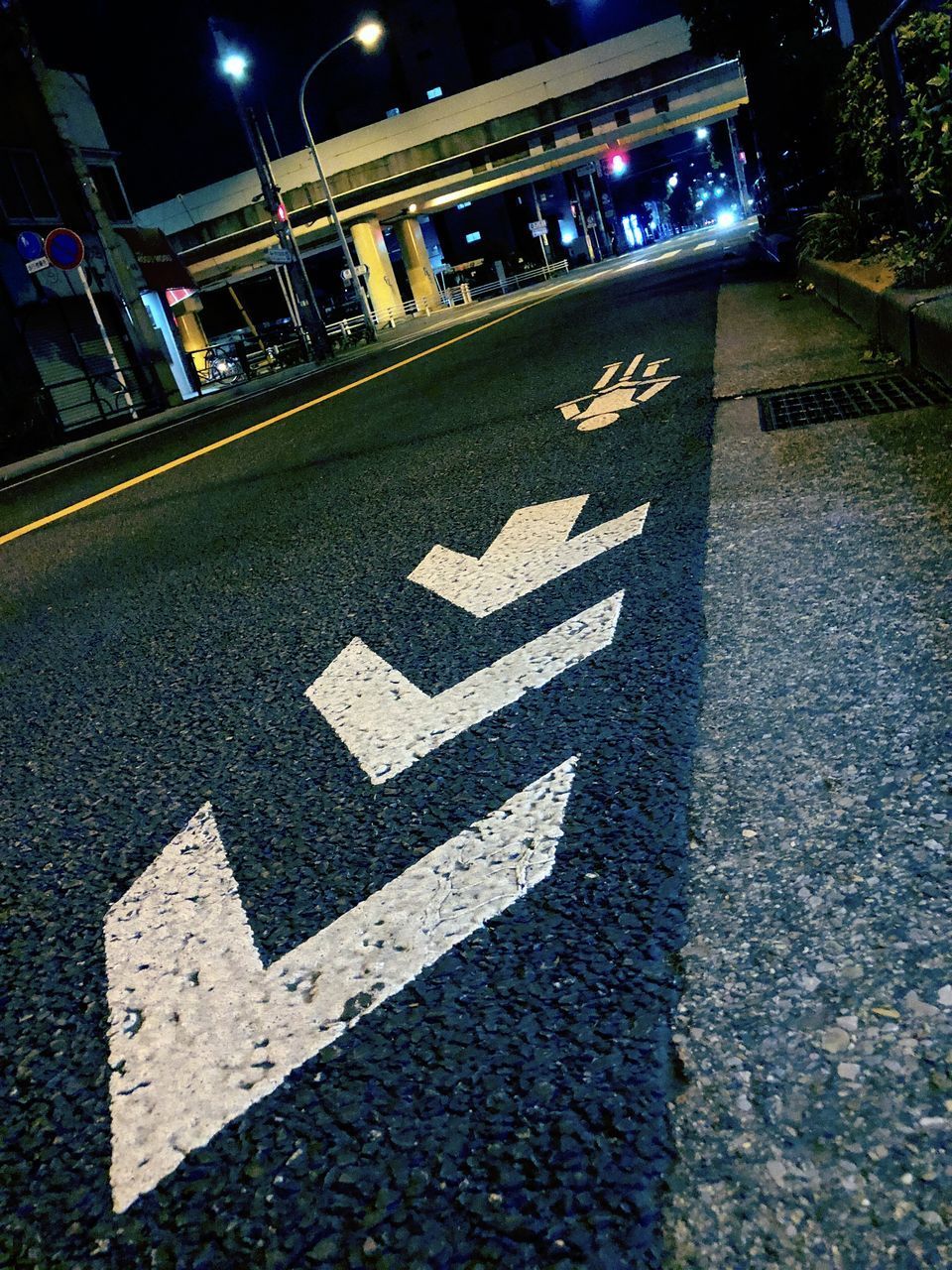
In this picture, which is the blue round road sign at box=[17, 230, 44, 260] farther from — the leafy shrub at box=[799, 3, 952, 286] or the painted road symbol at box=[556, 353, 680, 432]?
the painted road symbol at box=[556, 353, 680, 432]

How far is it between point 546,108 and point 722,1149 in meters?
39.8

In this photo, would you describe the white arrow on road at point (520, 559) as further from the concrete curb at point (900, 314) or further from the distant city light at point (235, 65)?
the distant city light at point (235, 65)

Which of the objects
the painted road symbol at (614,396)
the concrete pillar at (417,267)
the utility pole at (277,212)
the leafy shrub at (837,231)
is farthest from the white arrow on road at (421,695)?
the concrete pillar at (417,267)

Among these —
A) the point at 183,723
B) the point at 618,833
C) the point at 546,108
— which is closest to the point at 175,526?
the point at 183,723

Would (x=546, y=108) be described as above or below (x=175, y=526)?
above

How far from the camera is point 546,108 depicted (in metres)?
34.8

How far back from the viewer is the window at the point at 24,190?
21.6 metres

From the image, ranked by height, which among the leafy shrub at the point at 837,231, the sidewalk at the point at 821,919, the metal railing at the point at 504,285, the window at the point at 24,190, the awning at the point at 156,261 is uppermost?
the window at the point at 24,190

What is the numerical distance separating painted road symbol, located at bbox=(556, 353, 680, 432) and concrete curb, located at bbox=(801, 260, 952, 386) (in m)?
1.23

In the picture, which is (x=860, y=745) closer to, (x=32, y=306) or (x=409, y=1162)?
(x=409, y=1162)

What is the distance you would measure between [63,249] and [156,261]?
14.2 m

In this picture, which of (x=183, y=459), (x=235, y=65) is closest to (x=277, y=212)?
(x=235, y=65)

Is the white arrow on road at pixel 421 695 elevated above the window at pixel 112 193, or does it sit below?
below

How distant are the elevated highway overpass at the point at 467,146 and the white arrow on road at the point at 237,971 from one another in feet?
125
